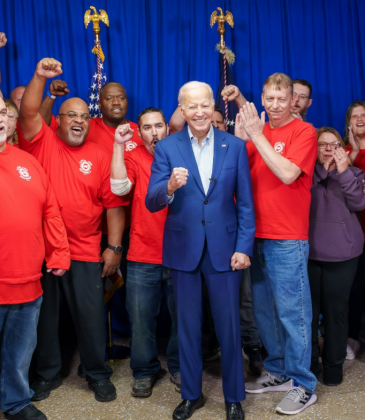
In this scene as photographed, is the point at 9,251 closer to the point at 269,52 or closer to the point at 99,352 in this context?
the point at 99,352

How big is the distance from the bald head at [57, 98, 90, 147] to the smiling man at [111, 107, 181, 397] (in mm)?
301

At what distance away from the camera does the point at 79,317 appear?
306cm

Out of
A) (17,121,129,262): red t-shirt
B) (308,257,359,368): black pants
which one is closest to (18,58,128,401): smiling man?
(17,121,129,262): red t-shirt

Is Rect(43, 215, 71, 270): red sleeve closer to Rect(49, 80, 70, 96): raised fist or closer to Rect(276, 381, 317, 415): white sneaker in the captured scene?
Rect(49, 80, 70, 96): raised fist

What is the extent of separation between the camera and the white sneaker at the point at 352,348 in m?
Answer: 3.52

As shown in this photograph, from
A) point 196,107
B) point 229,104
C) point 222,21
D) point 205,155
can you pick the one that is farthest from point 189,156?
point 222,21

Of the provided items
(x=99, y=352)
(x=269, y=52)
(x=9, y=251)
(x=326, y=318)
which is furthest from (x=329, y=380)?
(x=269, y=52)

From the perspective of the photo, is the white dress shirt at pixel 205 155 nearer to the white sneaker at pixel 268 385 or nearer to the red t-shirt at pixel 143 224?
the red t-shirt at pixel 143 224

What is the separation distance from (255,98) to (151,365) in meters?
2.42

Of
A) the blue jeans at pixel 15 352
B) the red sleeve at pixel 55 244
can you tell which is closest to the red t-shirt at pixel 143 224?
the red sleeve at pixel 55 244

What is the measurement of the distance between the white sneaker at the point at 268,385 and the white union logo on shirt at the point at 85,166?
5.18ft

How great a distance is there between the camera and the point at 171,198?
259 cm

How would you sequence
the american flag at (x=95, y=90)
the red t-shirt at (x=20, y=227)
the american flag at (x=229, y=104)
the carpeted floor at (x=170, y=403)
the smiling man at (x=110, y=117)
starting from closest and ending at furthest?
the red t-shirt at (x=20, y=227) → the carpeted floor at (x=170, y=403) → the smiling man at (x=110, y=117) → the american flag at (x=95, y=90) → the american flag at (x=229, y=104)

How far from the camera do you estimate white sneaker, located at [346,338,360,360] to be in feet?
11.5
